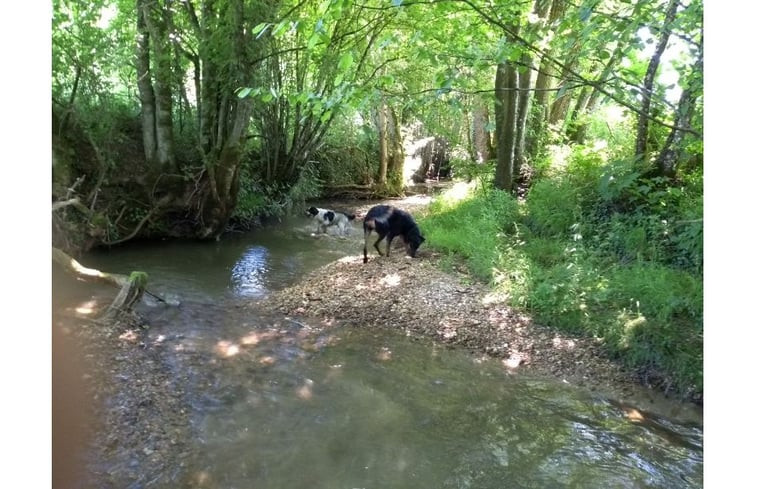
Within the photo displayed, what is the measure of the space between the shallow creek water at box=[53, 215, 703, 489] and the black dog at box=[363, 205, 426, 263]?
8.07 feet

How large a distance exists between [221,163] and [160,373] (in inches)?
266

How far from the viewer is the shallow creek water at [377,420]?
3656mm

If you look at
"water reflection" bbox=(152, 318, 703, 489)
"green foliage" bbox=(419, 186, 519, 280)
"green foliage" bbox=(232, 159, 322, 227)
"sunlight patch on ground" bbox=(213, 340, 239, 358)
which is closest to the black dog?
"green foliage" bbox=(419, 186, 519, 280)

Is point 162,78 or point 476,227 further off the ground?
point 162,78

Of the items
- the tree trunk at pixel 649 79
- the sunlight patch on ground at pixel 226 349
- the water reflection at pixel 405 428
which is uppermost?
the tree trunk at pixel 649 79

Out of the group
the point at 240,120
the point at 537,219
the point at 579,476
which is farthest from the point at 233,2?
the point at 579,476

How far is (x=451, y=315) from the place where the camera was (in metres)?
6.73

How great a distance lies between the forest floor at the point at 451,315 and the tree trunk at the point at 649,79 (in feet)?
8.73

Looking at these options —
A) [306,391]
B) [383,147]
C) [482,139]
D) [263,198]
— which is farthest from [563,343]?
[383,147]

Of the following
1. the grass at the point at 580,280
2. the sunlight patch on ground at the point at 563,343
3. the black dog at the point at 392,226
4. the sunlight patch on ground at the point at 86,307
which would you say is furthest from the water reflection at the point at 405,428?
the black dog at the point at 392,226

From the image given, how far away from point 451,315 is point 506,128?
5.28m

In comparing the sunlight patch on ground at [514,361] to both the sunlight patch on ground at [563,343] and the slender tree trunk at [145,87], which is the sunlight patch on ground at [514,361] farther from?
the slender tree trunk at [145,87]

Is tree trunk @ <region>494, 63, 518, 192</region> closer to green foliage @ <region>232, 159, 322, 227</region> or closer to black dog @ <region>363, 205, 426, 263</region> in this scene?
black dog @ <region>363, 205, 426, 263</region>

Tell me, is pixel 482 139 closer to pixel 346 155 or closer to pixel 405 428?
pixel 346 155
